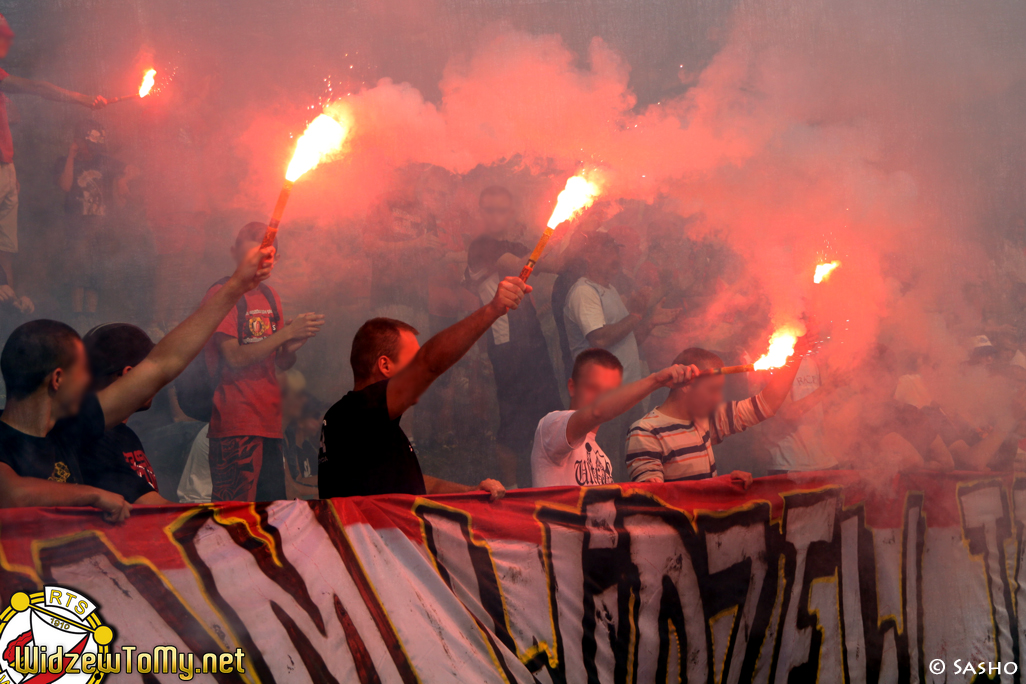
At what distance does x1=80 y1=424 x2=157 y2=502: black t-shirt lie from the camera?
219cm

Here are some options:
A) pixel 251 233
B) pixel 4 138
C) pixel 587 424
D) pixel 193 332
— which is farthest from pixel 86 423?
pixel 4 138

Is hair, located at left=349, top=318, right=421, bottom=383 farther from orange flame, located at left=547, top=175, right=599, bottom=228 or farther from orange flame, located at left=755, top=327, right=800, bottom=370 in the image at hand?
orange flame, located at left=755, top=327, right=800, bottom=370

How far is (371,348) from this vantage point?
7.11 ft

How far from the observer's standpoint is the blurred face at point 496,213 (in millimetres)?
3572

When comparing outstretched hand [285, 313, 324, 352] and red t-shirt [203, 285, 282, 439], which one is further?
outstretched hand [285, 313, 324, 352]

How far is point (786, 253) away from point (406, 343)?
2.43 meters

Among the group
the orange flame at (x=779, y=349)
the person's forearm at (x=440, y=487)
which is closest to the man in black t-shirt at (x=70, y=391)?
the person's forearm at (x=440, y=487)

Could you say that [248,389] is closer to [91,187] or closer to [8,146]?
[91,187]

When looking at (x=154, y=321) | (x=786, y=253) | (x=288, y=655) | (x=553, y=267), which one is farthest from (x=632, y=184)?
(x=288, y=655)

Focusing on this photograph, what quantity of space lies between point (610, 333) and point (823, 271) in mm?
1180

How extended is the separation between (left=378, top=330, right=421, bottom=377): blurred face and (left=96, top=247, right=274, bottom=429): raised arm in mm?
418

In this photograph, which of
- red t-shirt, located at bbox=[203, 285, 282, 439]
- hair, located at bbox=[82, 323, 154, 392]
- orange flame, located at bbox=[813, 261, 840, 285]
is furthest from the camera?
orange flame, located at bbox=[813, 261, 840, 285]

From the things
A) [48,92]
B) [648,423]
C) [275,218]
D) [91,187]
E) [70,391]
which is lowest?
[70,391]

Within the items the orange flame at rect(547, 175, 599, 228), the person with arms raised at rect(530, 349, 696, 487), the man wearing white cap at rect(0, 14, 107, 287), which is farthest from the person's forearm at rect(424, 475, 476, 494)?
the man wearing white cap at rect(0, 14, 107, 287)
